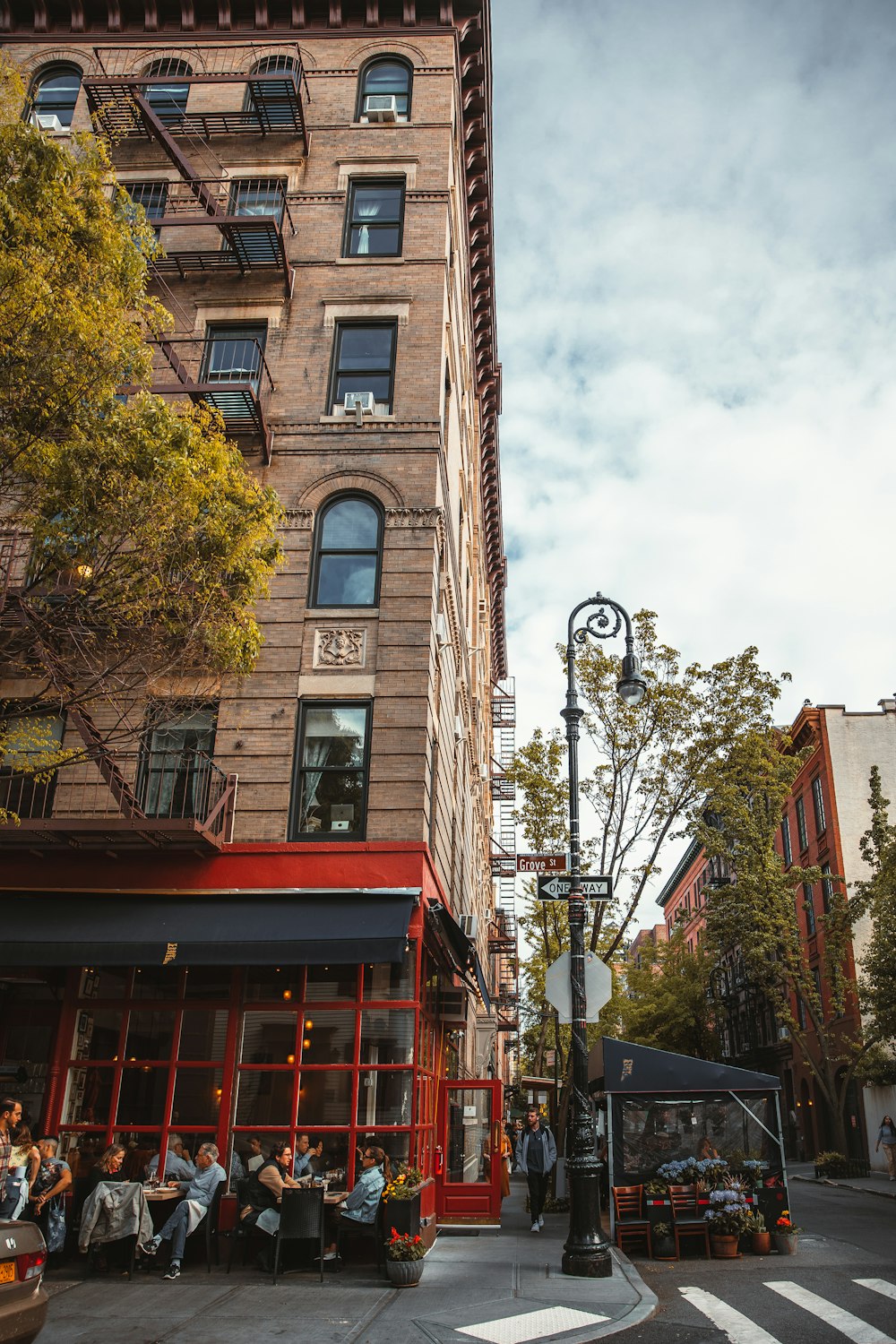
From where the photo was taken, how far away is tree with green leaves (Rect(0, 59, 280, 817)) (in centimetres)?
1023

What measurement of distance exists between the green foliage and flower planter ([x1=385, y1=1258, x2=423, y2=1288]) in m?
38.6

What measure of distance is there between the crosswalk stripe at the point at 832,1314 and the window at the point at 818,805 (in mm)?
33026

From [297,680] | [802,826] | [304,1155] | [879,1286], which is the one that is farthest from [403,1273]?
[802,826]

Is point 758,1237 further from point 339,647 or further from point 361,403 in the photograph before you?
point 361,403

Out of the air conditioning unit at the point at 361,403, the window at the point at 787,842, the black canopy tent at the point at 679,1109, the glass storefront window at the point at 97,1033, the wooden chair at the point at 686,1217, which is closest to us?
the wooden chair at the point at 686,1217

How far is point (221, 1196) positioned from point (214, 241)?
15514 mm

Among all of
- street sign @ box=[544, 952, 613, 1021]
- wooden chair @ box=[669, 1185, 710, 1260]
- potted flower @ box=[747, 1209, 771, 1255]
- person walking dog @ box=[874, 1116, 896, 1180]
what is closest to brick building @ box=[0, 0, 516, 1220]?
street sign @ box=[544, 952, 613, 1021]

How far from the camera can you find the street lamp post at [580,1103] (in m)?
11.1

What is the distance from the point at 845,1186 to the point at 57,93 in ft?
107

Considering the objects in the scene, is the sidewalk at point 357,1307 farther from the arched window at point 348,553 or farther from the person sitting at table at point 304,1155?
the arched window at point 348,553

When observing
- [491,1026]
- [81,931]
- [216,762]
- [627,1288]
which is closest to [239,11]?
[216,762]

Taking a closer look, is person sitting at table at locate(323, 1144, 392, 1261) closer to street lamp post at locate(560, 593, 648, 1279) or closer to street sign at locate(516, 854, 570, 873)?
street lamp post at locate(560, 593, 648, 1279)

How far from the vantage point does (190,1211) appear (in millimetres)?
11227

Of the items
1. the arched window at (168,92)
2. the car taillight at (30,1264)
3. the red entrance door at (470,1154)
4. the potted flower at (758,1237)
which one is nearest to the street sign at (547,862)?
the red entrance door at (470,1154)
